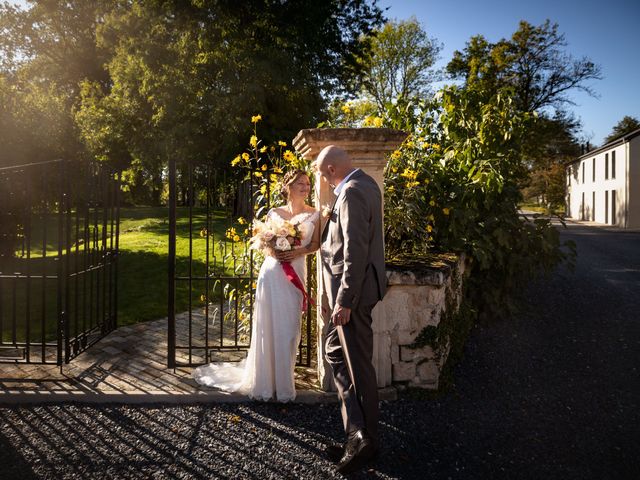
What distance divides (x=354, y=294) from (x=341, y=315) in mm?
182

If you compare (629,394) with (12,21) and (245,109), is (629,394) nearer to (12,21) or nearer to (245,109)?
(245,109)

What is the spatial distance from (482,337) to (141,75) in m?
18.8

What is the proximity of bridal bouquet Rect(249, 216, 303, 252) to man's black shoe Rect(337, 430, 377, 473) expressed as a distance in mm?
1754

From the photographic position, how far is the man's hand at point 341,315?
10.3 feet

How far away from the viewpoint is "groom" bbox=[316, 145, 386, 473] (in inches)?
122

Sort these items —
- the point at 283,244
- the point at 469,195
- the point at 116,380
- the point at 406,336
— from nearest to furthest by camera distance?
the point at 283,244, the point at 406,336, the point at 116,380, the point at 469,195

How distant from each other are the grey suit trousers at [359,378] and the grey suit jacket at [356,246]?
0.46 ft

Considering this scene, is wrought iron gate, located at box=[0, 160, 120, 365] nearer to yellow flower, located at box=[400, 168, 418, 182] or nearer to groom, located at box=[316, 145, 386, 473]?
groom, located at box=[316, 145, 386, 473]

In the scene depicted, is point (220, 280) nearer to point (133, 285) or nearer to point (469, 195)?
point (469, 195)

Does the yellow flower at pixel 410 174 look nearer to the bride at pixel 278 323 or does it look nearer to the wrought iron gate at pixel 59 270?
the bride at pixel 278 323

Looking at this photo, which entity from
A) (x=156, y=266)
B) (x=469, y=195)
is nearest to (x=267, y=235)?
(x=469, y=195)

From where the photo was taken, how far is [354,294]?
10.2ft

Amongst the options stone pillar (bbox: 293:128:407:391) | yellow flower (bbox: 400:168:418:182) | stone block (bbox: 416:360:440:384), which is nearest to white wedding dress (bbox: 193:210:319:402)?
stone pillar (bbox: 293:128:407:391)

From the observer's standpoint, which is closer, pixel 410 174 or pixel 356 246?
pixel 356 246
